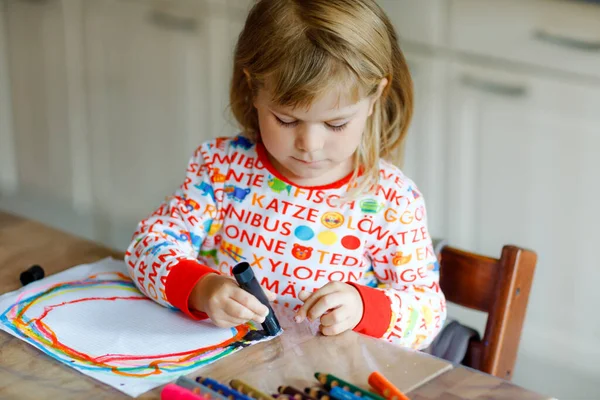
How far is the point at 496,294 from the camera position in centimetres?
112

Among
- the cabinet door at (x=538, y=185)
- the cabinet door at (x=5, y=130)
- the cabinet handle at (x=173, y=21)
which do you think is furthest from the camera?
the cabinet door at (x=5, y=130)

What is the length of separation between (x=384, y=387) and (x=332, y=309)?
19cm


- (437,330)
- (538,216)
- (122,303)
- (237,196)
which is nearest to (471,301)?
(437,330)

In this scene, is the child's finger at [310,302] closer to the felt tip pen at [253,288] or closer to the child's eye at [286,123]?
the felt tip pen at [253,288]

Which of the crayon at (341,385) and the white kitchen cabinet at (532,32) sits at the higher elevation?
the white kitchen cabinet at (532,32)

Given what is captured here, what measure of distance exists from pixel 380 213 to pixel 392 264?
0.07 metres

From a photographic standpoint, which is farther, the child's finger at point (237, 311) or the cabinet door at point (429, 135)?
the cabinet door at point (429, 135)

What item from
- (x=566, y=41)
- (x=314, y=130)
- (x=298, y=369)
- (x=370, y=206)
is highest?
(x=566, y=41)

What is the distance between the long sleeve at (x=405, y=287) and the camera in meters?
1.03

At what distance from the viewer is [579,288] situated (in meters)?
1.97

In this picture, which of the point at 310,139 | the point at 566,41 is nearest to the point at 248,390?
the point at 310,139

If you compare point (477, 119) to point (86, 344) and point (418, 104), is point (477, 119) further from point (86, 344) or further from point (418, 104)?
point (86, 344)

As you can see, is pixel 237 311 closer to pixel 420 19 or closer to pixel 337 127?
pixel 337 127

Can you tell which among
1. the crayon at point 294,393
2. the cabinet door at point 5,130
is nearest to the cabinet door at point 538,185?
the crayon at point 294,393
